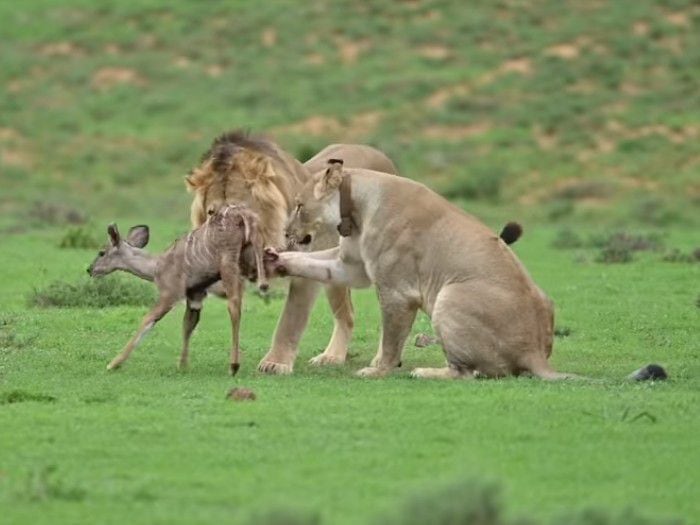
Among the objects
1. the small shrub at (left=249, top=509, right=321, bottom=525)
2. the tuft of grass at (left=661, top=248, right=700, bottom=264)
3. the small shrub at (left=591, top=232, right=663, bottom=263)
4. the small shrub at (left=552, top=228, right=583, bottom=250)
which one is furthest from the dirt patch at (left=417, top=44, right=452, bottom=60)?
the small shrub at (left=249, top=509, right=321, bottom=525)

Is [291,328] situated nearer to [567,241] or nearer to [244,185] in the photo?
[244,185]

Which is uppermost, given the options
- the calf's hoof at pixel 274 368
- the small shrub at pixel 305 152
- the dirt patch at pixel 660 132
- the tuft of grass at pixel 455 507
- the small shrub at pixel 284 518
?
the small shrub at pixel 284 518

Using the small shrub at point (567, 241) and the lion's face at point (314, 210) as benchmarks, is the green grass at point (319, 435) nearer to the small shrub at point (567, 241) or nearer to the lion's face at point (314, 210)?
the lion's face at point (314, 210)

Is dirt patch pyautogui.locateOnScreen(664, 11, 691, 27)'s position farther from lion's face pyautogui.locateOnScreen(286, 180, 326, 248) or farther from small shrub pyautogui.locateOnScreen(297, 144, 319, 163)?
lion's face pyautogui.locateOnScreen(286, 180, 326, 248)

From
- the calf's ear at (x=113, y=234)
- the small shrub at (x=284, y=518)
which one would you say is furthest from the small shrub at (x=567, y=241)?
the small shrub at (x=284, y=518)

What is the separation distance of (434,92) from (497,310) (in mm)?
27988

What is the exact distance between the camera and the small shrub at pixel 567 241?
77.2 ft

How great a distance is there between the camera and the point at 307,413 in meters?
9.65

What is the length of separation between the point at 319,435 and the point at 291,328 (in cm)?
323

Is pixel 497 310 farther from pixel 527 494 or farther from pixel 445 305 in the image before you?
pixel 527 494

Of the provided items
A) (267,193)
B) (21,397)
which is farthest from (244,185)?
(21,397)

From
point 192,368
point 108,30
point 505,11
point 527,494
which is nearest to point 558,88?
point 505,11

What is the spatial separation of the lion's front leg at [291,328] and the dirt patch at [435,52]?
2894 centimetres

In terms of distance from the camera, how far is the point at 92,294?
53.2ft
